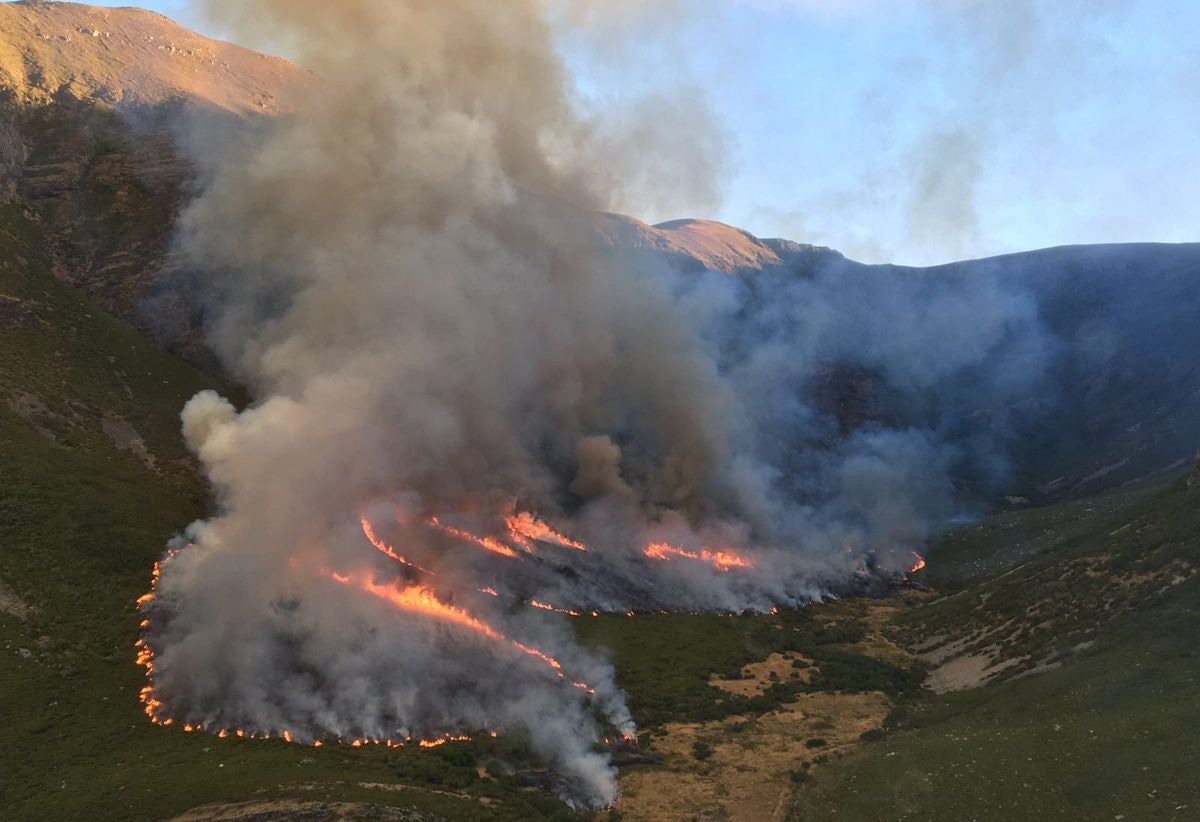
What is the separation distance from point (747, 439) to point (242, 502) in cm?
7725

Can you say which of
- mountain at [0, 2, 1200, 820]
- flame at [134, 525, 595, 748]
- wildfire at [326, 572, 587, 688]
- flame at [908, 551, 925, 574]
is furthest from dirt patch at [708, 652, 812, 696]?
flame at [908, 551, 925, 574]

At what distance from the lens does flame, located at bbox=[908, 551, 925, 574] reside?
274 feet

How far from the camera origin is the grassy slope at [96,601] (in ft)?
93.9

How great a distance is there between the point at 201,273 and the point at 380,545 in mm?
46032

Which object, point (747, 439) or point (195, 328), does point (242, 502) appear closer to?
point (195, 328)

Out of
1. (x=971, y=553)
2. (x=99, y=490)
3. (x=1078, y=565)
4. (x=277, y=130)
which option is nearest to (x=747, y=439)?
(x=971, y=553)

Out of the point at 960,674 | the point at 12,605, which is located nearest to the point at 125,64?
the point at 12,605

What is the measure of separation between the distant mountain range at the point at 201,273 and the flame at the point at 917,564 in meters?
39.3

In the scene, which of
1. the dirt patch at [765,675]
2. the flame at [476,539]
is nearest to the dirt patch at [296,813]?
the dirt patch at [765,675]

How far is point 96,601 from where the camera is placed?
40.2 metres

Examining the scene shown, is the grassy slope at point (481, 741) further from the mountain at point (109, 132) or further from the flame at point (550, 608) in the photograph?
the mountain at point (109, 132)

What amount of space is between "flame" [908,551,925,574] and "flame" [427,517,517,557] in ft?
165

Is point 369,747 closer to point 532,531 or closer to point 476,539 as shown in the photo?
point 476,539

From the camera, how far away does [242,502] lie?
43.1m
